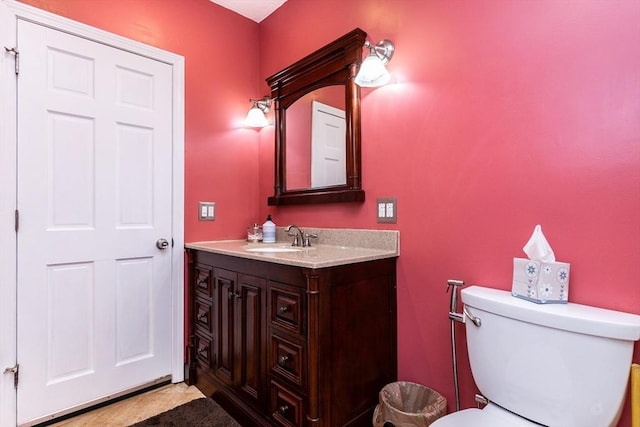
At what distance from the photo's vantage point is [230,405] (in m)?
1.77

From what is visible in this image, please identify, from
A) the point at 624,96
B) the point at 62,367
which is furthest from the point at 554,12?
the point at 62,367

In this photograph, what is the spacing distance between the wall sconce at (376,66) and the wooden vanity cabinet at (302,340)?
2.94ft

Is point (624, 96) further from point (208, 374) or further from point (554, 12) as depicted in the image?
point (208, 374)

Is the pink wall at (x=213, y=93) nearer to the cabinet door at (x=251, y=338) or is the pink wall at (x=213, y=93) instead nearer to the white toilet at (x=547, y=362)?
the cabinet door at (x=251, y=338)

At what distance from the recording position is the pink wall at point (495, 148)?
1.05m

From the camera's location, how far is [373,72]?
1.56 meters

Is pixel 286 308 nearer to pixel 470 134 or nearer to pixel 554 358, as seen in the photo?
pixel 554 358

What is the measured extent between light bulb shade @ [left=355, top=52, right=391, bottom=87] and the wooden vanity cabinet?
2.93 ft

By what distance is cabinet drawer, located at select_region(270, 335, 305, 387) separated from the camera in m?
1.34

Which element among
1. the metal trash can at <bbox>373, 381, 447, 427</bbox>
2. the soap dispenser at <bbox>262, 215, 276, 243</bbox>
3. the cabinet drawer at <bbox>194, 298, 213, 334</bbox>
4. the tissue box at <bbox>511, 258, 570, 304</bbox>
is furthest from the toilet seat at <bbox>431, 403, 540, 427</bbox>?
the soap dispenser at <bbox>262, 215, 276, 243</bbox>

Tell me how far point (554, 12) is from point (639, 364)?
3.98ft

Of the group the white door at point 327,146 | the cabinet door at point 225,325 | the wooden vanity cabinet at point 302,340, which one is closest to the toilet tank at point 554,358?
the wooden vanity cabinet at point 302,340

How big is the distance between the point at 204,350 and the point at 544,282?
73.2 inches

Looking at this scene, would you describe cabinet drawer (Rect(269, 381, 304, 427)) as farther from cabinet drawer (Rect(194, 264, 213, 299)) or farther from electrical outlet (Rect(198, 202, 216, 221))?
electrical outlet (Rect(198, 202, 216, 221))
